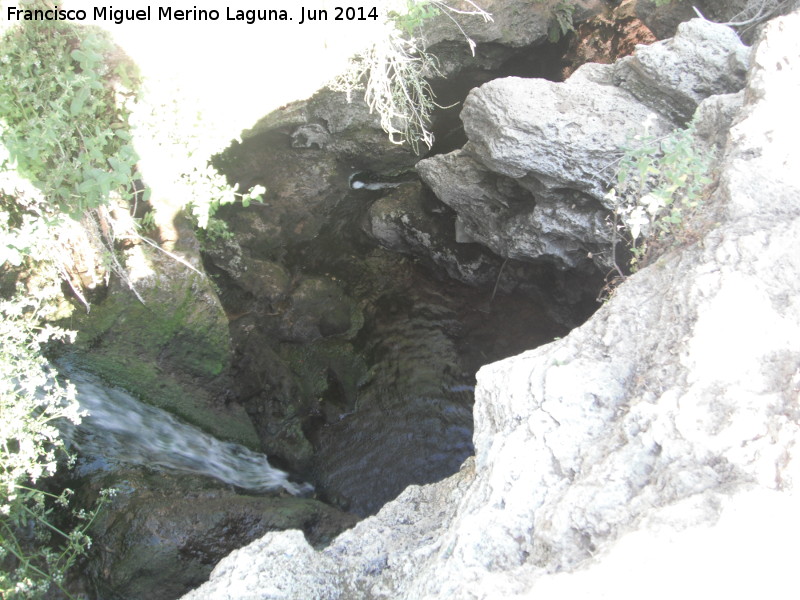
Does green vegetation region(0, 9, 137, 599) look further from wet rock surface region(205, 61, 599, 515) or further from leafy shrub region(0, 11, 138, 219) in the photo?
wet rock surface region(205, 61, 599, 515)

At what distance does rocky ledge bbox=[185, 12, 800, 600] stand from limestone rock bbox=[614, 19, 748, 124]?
4.17 feet

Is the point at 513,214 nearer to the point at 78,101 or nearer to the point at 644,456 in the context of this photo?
the point at 78,101

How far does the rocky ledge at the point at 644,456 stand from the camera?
5.49 feet

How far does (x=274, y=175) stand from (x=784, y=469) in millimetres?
5618

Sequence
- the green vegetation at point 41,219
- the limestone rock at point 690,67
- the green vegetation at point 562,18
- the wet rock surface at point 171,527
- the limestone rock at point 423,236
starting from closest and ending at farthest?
the green vegetation at point 41,219
the wet rock surface at point 171,527
the limestone rock at point 690,67
the limestone rock at point 423,236
the green vegetation at point 562,18

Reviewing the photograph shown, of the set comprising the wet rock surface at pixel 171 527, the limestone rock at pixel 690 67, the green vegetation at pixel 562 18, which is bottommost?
the wet rock surface at pixel 171 527

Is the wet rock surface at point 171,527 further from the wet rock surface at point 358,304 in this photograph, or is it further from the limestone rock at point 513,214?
the limestone rock at point 513,214

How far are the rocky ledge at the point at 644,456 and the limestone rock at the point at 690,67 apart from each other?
1272mm

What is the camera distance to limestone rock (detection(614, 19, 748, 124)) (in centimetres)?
442

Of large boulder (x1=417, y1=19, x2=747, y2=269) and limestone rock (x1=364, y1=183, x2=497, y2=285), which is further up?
large boulder (x1=417, y1=19, x2=747, y2=269)

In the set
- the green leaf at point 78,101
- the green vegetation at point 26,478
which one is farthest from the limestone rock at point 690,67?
the green vegetation at point 26,478

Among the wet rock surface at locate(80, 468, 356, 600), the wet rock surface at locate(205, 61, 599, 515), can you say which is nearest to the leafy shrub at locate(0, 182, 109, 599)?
the wet rock surface at locate(80, 468, 356, 600)

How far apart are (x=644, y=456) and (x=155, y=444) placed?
3956 mm

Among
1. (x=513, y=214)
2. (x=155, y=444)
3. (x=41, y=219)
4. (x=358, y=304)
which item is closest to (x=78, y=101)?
(x=41, y=219)
